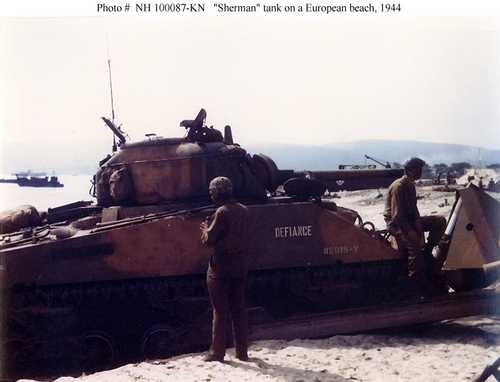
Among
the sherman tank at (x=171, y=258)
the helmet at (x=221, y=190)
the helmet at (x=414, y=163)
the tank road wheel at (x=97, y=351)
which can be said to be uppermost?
the helmet at (x=414, y=163)

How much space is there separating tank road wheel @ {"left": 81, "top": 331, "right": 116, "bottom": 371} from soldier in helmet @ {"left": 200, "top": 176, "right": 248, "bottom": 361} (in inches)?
64.8

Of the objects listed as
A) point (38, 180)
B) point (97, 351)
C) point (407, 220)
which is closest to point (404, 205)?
point (407, 220)

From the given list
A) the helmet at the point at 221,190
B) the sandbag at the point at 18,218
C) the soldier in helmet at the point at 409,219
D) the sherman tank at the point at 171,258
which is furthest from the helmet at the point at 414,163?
the sandbag at the point at 18,218

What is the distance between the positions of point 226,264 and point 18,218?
13.5ft

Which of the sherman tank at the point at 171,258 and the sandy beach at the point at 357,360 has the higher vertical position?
the sherman tank at the point at 171,258

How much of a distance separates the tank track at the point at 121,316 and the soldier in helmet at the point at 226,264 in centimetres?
122

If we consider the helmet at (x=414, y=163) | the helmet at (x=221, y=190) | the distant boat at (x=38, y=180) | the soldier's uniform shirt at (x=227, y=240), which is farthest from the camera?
the distant boat at (x=38, y=180)

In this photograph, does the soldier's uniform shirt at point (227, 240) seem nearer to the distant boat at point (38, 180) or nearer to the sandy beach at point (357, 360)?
the sandy beach at point (357, 360)

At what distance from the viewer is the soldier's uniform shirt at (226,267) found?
6.27 meters

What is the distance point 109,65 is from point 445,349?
262 inches

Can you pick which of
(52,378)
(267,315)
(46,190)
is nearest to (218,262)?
(267,315)

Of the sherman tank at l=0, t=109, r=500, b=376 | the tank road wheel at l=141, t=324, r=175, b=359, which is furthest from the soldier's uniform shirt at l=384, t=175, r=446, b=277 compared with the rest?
the tank road wheel at l=141, t=324, r=175, b=359

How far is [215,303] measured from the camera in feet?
20.8

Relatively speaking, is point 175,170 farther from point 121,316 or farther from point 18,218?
point 18,218
